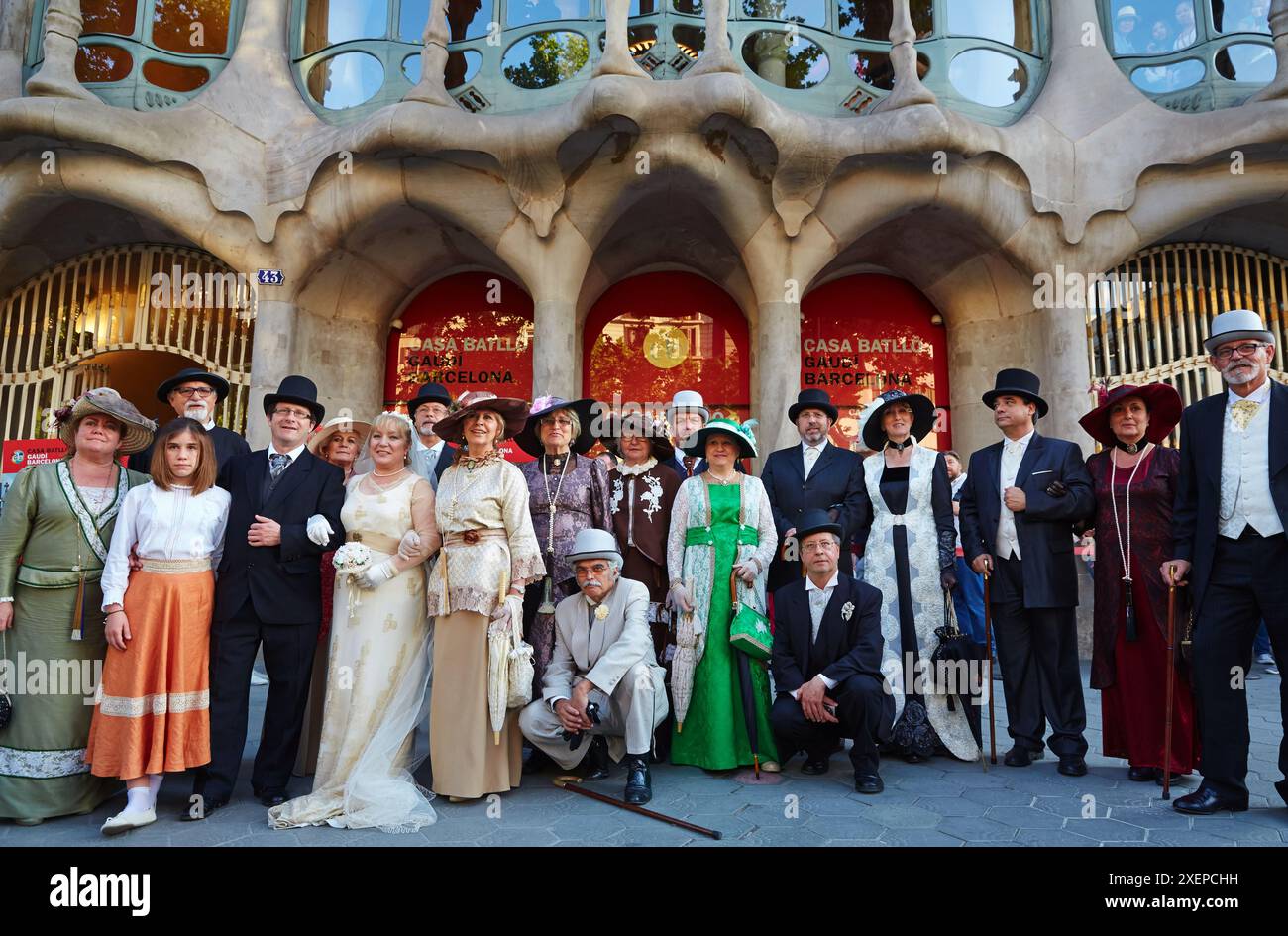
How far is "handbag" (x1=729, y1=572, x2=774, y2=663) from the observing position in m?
4.60

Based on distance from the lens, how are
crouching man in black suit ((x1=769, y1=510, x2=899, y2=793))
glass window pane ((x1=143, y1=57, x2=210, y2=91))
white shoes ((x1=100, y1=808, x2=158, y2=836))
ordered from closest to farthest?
white shoes ((x1=100, y1=808, x2=158, y2=836)) → crouching man in black suit ((x1=769, y1=510, x2=899, y2=793)) → glass window pane ((x1=143, y1=57, x2=210, y2=91))

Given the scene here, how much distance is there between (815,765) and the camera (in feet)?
15.5

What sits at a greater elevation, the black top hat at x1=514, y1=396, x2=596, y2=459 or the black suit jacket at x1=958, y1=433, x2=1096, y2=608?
the black top hat at x1=514, y1=396, x2=596, y2=459

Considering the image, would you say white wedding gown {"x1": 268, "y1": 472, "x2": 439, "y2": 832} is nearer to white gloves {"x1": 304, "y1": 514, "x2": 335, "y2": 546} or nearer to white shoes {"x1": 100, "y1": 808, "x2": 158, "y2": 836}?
white gloves {"x1": 304, "y1": 514, "x2": 335, "y2": 546}

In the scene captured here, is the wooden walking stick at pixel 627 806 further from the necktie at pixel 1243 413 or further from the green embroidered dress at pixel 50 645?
the necktie at pixel 1243 413

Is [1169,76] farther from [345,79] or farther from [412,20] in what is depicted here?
[345,79]

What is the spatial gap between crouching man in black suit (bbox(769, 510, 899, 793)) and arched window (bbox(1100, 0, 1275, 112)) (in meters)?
9.31

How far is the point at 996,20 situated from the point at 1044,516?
878 cm

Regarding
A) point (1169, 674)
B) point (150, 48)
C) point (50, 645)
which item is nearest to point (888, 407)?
point (1169, 674)

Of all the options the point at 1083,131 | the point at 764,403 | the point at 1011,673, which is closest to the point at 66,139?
the point at 764,403

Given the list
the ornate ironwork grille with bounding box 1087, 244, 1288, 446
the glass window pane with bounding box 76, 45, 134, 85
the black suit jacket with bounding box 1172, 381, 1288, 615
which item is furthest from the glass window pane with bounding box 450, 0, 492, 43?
the black suit jacket with bounding box 1172, 381, 1288, 615

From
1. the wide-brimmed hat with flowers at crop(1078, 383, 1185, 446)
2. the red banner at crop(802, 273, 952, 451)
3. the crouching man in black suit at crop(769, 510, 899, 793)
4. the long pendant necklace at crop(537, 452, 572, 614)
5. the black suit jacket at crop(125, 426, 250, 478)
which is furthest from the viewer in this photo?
the red banner at crop(802, 273, 952, 451)

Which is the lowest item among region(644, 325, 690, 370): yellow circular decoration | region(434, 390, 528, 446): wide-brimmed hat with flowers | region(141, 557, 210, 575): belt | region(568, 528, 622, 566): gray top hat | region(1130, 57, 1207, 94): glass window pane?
region(141, 557, 210, 575): belt

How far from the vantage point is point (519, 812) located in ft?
13.0
